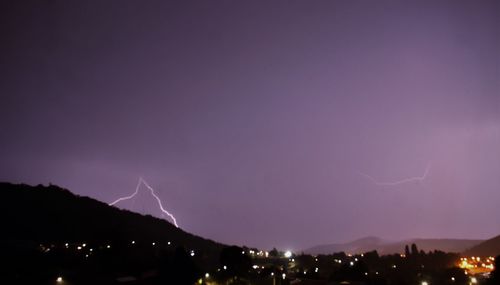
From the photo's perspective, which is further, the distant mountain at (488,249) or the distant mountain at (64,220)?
the distant mountain at (488,249)

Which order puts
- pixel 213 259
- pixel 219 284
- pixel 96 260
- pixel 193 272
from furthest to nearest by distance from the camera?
1. pixel 213 259
2. pixel 96 260
3. pixel 219 284
4. pixel 193 272

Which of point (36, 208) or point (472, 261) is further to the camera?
point (472, 261)

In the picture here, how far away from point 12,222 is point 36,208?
25.8 ft

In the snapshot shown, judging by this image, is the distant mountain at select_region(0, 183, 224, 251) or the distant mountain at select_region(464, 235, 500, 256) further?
the distant mountain at select_region(464, 235, 500, 256)

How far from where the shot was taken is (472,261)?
8250cm

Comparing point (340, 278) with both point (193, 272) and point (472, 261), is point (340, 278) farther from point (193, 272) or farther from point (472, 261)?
point (472, 261)

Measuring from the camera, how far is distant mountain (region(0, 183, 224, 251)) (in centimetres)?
5875

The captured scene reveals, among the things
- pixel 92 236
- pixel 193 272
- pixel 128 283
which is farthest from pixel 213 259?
pixel 193 272

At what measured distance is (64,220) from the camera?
67.2 m

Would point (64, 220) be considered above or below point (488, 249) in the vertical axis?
above

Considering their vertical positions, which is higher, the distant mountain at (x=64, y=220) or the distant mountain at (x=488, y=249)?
the distant mountain at (x=64, y=220)

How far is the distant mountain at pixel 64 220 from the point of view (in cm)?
5875

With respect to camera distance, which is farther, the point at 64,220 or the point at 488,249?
the point at 488,249

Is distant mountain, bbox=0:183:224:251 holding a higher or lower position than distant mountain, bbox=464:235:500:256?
higher
